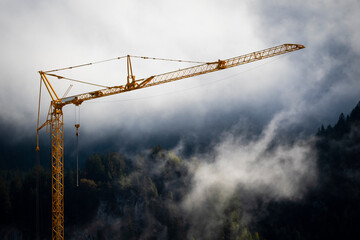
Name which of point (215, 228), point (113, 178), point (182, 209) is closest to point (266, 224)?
point (215, 228)

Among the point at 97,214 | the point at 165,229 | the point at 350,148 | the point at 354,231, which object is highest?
the point at 350,148

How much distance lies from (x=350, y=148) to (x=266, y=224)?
60.3 meters

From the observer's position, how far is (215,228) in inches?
6781

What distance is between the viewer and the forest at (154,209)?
165875 mm

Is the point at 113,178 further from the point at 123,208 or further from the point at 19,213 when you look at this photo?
the point at 19,213

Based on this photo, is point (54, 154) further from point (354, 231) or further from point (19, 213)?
point (354, 231)

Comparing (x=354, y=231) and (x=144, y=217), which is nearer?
(x=354, y=231)

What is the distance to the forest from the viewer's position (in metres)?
166

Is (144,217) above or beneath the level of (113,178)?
beneath

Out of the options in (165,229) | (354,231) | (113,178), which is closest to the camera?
(354,231)

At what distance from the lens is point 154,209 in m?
183

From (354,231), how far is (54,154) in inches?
5078

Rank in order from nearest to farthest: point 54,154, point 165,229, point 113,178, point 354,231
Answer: point 54,154 → point 354,231 → point 165,229 → point 113,178

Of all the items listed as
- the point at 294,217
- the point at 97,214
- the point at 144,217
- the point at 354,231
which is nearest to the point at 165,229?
the point at 144,217
